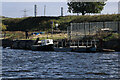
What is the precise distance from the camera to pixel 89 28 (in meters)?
131

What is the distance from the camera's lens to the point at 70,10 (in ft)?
549

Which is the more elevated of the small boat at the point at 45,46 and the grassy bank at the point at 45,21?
the grassy bank at the point at 45,21

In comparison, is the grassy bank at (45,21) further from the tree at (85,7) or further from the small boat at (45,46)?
the small boat at (45,46)

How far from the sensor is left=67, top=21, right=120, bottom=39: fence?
125 m

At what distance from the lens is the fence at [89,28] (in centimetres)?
12525

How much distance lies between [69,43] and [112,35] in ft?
43.4

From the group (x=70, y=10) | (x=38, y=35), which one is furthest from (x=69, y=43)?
(x=70, y=10)

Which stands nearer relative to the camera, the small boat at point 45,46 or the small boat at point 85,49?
the small boat at point 85,49

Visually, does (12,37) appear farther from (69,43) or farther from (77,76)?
(77,76)

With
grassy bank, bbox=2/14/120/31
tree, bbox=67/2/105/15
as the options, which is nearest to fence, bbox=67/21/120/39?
grassy bank, bbox=2/14/120/31

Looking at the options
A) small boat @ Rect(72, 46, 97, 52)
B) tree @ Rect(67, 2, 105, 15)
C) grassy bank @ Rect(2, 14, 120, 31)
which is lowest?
small boat @ Rect(72, 46, 97, 52)

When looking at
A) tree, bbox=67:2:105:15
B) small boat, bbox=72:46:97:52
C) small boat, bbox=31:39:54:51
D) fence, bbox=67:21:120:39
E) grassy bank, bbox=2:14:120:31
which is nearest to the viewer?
small boat, bbox=72:46:97:52

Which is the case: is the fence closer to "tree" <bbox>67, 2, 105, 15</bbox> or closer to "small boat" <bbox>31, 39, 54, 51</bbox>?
"small boat" <bbox>31, 39, 54, 51</bbox>

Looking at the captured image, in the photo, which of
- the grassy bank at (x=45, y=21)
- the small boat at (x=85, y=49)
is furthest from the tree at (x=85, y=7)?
the small boat at (x=85, y=49)
